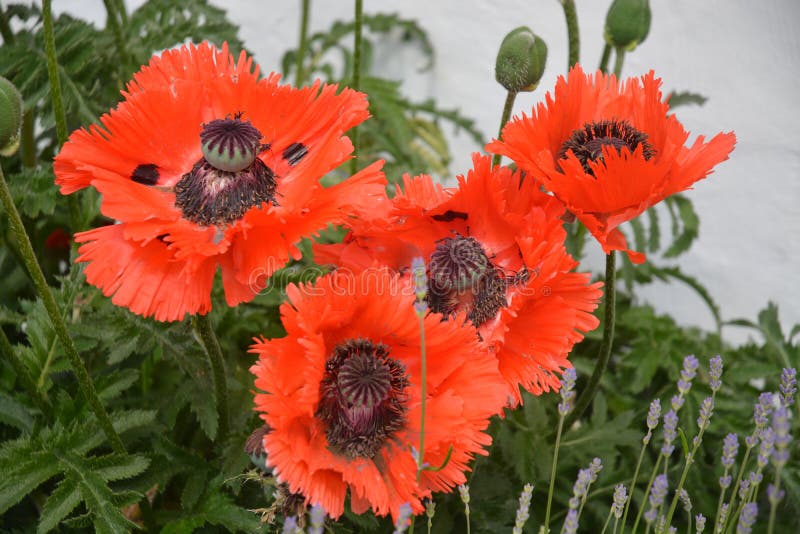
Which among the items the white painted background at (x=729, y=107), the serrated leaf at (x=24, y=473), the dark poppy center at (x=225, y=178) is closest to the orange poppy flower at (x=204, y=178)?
the dark poppy center at (x=225, y=178)

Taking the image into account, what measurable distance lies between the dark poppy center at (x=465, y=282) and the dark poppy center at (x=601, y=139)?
17cm

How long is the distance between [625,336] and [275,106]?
104cm

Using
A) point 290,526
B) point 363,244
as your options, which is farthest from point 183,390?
point 290,526

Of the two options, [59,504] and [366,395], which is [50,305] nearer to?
[59,504]

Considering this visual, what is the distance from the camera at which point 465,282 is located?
1.07 m

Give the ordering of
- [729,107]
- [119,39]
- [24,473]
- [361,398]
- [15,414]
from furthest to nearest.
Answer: [729,107] < [119,39] < [15,414] < [24,473] < [361,398]

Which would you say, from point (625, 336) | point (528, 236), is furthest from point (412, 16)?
point (528, 236)

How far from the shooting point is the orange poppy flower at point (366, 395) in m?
0.90

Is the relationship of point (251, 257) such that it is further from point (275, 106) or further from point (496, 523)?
point (496, 523)

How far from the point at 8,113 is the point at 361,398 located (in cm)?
55

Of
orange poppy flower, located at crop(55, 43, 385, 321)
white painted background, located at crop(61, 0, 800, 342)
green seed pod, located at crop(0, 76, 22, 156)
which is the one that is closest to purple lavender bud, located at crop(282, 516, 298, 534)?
orange poppy flower, located at crop(55, 43, 385, 321)

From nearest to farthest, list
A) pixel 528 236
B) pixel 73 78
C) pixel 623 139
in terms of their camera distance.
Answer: pixel 528 236 → pixel 623 139 → pixel 73 78

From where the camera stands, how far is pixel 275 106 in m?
1.09

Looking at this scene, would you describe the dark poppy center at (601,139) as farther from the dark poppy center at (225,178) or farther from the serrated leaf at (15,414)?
the serrated leaf at (15,414)
